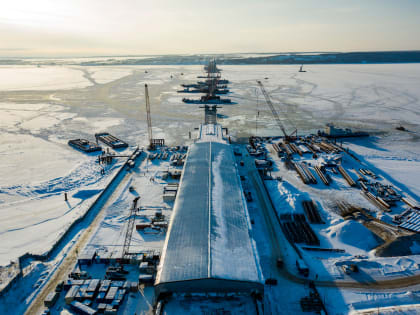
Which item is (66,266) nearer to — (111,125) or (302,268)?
(302,268)

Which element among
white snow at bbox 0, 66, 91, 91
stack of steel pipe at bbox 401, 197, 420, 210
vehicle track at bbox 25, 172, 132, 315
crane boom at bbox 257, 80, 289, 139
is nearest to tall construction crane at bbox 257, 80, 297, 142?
crane boom at bbox 257, 80, 289, 139

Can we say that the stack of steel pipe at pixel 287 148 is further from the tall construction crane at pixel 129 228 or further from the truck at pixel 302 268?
the tall construction crane at pixel 129 228

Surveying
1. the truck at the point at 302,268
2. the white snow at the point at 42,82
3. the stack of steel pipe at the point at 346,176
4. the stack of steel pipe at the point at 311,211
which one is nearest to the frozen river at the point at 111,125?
the stack of steel pipe at the point at 346,176

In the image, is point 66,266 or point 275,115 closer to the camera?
point 66,266

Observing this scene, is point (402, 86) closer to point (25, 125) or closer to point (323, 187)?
point (323, 187)

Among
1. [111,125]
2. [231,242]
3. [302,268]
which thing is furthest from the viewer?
[111,125]

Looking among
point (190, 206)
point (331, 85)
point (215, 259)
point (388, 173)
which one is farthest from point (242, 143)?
point (331, 85)

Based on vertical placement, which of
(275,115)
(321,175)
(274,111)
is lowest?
(321,175)

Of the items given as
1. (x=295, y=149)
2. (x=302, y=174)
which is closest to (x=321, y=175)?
(x=302, y=174)
